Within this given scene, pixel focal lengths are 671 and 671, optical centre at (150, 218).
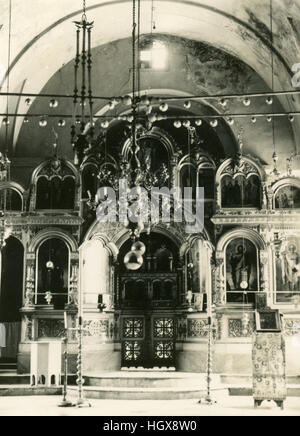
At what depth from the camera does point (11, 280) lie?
17.7 m

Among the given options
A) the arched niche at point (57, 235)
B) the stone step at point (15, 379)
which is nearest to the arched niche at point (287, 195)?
the arched niche at point (57, 235)

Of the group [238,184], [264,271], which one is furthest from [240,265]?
[238,184]

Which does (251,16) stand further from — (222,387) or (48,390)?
(48,390)

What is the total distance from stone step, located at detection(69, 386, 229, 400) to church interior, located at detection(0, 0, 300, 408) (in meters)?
2.11

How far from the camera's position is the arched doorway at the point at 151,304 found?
57.7 feet

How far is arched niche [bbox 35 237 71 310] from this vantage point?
16.6 meters

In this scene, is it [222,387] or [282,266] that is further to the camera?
[282,266]

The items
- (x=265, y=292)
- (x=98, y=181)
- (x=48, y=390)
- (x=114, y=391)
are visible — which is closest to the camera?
(x=114, y=391)

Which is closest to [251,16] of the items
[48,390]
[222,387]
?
[222,387]

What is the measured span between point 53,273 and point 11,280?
165cm

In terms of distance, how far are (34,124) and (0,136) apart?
109 cm

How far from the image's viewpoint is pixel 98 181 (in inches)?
675

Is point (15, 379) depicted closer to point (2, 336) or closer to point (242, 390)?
point (2, 336)

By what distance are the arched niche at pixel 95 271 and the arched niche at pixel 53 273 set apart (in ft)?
1.56
